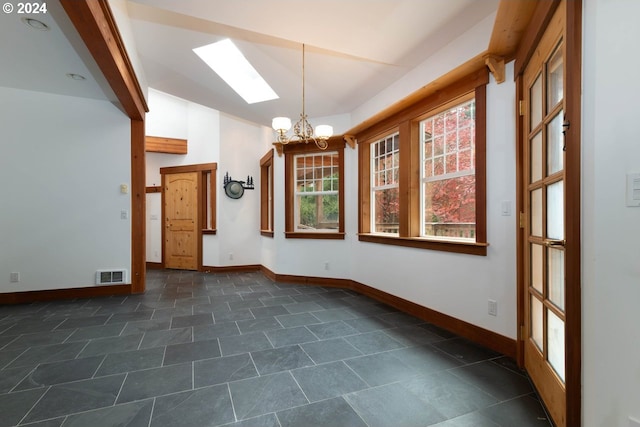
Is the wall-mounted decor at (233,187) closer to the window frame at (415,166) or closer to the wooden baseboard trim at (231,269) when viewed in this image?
the wooden baseboard trim at (231,269)

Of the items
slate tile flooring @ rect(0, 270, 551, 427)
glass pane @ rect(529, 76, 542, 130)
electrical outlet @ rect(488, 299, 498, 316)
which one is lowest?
slate tile flooring @ rect(0, 270, 551, 427)

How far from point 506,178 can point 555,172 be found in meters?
0.71

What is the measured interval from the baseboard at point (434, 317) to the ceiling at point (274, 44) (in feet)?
7.63

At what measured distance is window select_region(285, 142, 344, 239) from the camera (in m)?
4.65

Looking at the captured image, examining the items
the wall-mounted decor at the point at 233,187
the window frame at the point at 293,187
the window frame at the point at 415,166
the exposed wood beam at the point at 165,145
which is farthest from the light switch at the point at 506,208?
the exposed wood beam at the point at 165,145

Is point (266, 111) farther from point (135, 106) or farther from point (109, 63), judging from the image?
point (109, 63)

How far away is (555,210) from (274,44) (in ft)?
9.24

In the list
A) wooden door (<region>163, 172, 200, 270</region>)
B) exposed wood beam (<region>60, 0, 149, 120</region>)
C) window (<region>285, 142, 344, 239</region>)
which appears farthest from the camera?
wooden door (<region>163, 172, 200, 270</region>)

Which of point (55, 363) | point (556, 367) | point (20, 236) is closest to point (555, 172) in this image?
point (556, 367)

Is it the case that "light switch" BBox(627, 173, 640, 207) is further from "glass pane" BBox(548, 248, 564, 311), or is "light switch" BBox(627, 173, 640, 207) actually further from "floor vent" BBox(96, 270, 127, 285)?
"floor vent" BBox(96, 270, 127, 285)

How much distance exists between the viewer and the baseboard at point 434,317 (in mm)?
2242

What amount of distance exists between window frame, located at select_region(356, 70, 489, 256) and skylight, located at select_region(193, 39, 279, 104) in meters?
1.52

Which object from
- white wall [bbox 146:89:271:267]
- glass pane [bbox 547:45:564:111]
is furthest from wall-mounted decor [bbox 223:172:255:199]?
glass pane [bbox 547:45:564:111]

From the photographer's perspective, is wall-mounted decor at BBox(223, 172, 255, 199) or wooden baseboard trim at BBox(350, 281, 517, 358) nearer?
wooden baseboard trim at BBox(350, 281, 517, 358)
